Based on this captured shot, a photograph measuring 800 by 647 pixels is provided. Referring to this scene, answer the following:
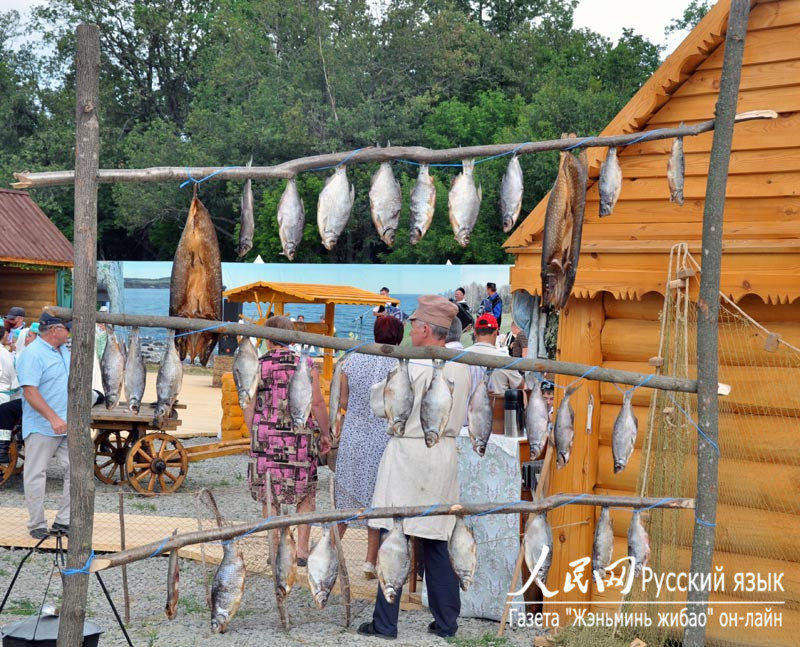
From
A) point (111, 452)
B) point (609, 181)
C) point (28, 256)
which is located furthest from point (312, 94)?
point (609, 181)

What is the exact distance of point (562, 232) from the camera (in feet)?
12.1

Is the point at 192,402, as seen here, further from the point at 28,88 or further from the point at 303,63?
the point at 28,88

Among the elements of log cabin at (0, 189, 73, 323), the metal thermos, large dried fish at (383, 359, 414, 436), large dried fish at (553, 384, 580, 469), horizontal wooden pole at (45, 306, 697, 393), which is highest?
log cabin at (0, 189, 73, 323)

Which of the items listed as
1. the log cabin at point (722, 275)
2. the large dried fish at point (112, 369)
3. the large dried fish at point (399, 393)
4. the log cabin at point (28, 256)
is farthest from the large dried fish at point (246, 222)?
the log cabin at point (28, 256)

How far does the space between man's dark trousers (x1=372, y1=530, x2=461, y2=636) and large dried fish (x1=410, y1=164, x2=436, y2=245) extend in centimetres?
276

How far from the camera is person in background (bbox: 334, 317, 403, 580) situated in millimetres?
6609

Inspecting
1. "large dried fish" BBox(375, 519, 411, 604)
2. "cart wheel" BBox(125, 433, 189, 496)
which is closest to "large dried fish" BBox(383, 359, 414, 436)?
"large dried fish" BBox(375, 519, 411, 604)

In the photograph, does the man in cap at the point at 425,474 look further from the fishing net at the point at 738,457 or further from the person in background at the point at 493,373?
the fishing net at the point at 738,457

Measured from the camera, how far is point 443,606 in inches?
237

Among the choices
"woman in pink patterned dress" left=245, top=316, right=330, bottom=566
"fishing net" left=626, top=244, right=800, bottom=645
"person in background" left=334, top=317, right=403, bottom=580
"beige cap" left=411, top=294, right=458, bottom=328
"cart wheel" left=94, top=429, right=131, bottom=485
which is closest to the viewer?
"beige cap" left=411, top=294, right=458, bottom=328

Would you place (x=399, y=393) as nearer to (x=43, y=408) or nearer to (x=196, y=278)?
(x=196, y=278)

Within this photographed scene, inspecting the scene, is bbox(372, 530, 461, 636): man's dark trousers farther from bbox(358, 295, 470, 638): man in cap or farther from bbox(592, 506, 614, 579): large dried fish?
bbox(592, 506, 614, 579): large dried fish

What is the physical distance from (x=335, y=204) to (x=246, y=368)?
0.75 metres

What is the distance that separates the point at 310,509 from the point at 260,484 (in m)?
0.45
